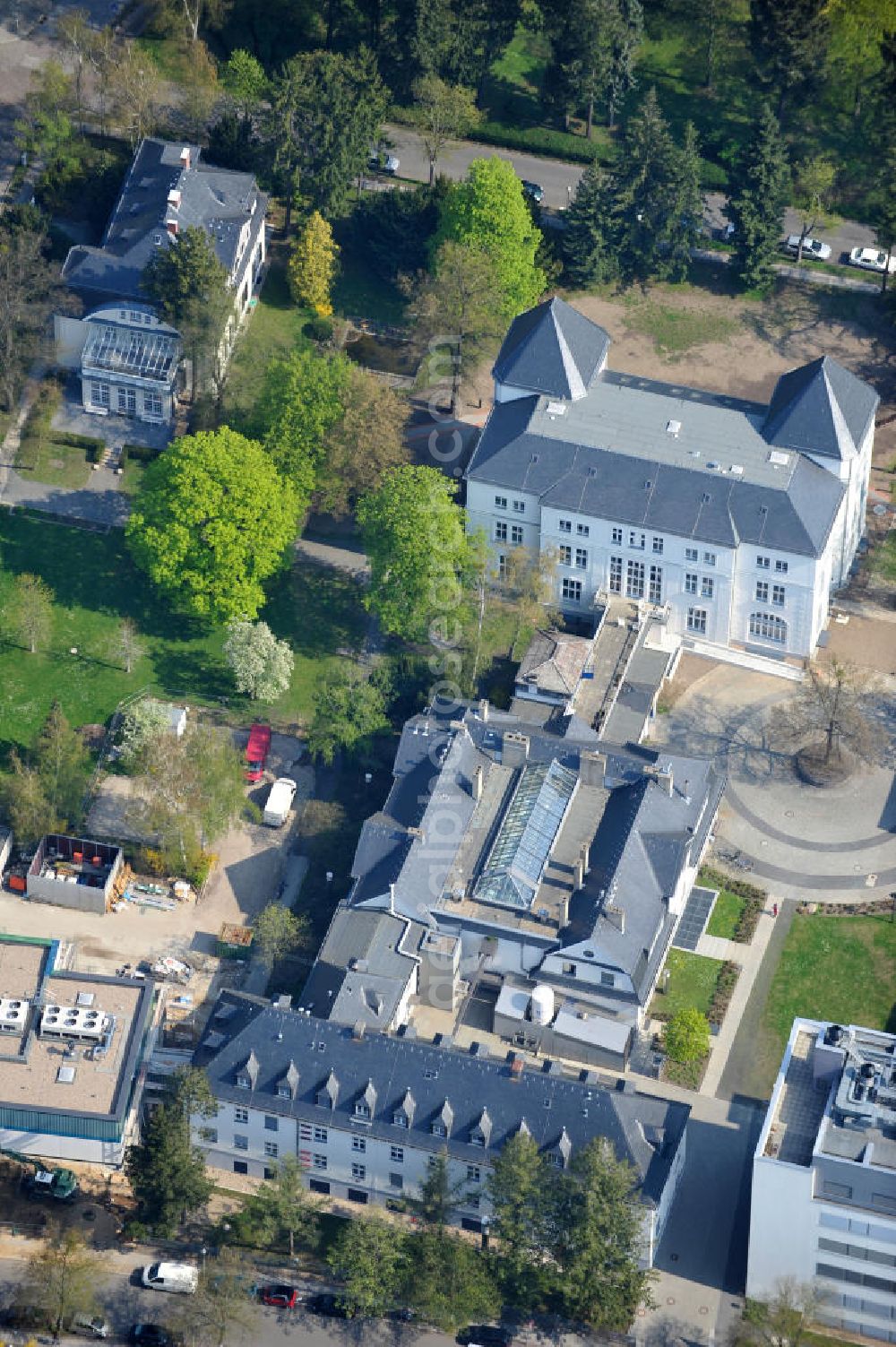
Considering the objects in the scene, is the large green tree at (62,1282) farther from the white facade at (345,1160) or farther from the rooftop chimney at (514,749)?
the rooftop chimney at (514,749)

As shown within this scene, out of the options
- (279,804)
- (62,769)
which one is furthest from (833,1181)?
(62,769)

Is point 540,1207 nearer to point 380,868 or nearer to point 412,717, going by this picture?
point 380,868

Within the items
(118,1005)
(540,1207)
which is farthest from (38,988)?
(540,1207)

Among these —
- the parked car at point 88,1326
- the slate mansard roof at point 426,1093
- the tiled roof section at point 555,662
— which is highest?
the tiled roof section at point 555,662

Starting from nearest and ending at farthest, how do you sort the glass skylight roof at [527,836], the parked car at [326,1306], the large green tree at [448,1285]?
the large green tree at [448,1285], the parked car at [326,1306], the glass skylight roof at [527,836]

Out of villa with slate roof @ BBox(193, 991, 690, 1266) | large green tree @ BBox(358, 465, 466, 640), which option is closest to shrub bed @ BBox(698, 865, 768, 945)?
villa with slate roof @ BBox(193, 991, 690, 1266)

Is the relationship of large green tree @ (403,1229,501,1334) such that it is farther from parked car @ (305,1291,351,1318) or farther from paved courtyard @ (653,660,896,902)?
paved courtyard @ (653,660,896,902)

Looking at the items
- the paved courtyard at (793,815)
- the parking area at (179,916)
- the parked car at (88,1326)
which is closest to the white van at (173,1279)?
the parked car at (88,1326)
